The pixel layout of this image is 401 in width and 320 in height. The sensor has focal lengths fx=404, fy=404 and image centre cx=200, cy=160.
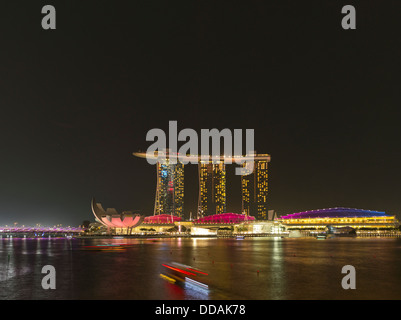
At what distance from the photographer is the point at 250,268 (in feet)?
132

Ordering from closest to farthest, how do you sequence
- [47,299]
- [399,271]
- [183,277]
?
[47,299] < [183,277] < [399,271]

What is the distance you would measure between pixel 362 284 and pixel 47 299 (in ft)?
73.0

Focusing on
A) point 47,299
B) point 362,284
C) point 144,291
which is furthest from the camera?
point 362,284
